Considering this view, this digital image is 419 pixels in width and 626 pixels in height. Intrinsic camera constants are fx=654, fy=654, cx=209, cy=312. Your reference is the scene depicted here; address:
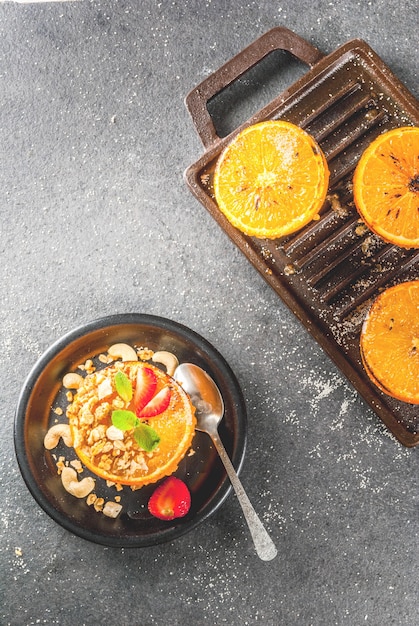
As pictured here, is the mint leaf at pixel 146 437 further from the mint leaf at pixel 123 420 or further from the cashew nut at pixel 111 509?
the cashew nut at pixel 111 509

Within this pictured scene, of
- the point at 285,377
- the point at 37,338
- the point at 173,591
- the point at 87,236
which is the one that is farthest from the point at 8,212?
the point at 173,591

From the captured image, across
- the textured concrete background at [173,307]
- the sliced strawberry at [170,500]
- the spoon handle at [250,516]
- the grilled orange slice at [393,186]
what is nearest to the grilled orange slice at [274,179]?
the grilled orange slice at [393,186]

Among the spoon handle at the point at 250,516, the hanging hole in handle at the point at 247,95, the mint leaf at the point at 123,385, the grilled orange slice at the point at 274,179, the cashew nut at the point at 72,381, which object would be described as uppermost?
the hanging hole in handle at the point at 247,95

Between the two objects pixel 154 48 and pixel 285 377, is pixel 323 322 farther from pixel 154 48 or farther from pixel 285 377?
pixel 154 48

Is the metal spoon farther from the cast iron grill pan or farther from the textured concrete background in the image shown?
the cast iron grill pan

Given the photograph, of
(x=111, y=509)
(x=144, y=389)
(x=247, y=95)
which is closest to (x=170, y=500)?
(x=111, y=509)

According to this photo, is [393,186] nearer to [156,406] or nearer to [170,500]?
[156,406]
